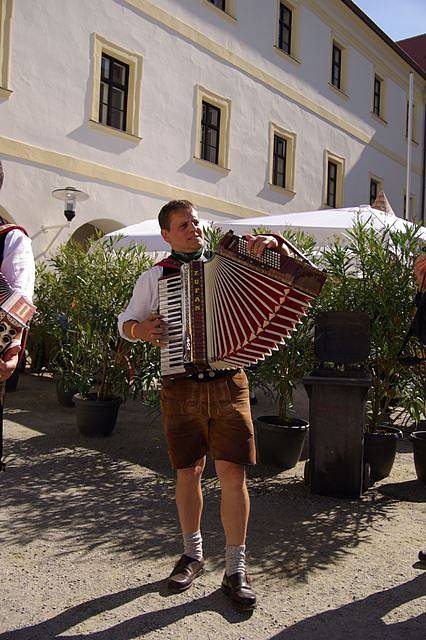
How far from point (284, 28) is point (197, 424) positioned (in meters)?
17.6

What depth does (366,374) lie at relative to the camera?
14.8ft

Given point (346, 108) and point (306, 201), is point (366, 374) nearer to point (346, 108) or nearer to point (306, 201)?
point (306, 201)

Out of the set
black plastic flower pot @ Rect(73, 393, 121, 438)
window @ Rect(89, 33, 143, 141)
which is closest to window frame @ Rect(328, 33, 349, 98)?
window @ Rect(89, 33, 143, 141)

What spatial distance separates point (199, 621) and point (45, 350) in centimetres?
786

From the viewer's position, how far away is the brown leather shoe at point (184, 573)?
9.70ft

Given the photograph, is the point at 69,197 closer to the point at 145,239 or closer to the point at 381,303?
the point at 145,239

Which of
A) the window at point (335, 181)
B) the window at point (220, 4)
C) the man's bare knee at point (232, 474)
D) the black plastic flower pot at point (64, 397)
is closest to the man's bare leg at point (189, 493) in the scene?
the man's bare knee at point (232, 474)

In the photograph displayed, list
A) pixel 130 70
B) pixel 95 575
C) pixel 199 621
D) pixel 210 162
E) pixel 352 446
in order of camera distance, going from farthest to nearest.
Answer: pixel 210 162 < pixel 130 70 < pixel 352 446 < pixel 95 575 < pixel 199 621

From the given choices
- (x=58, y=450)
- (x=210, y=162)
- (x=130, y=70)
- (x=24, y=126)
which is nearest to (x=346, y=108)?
(x=210, y=162)

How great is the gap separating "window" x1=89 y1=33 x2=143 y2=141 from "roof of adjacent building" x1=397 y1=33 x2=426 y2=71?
2190 centimetres

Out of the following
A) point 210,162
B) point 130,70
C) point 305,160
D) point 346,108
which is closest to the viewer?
point 130,70

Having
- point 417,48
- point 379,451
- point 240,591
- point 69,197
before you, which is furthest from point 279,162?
point 417,48

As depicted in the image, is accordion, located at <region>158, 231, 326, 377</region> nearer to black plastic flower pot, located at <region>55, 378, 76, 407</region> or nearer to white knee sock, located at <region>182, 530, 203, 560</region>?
white knee sock, located at <region>182, 530, 203, 560</region>

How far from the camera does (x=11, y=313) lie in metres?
2.22
